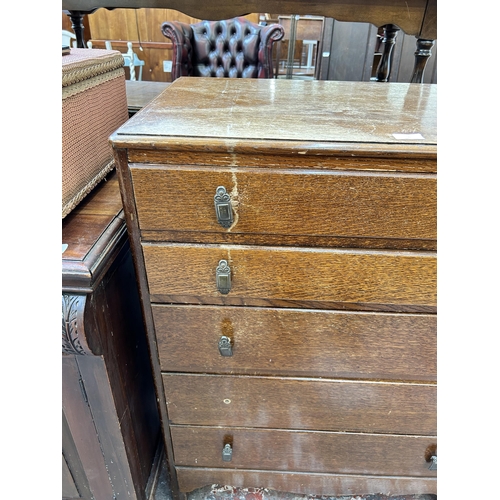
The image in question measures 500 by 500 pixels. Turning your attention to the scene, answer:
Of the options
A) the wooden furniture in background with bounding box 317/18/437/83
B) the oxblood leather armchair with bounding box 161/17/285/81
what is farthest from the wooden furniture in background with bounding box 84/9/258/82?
the wooden furniture in background with bounding box 317/18/437/83

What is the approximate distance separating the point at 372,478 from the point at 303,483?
0.49 ft

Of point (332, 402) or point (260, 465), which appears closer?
point (332, 402)

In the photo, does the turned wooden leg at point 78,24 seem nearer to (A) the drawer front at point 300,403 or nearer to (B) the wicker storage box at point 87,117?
(B) the wicker storage box at point 87,117

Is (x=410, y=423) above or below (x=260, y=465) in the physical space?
above

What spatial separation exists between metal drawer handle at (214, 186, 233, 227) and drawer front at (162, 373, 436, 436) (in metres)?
0.32

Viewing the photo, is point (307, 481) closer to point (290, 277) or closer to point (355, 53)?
point (290, 277)

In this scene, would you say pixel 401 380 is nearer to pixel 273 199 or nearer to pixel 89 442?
pixel 273 199

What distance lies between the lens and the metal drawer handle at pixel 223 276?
59cm

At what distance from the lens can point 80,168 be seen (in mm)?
669

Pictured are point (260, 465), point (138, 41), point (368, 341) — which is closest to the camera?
point (368, 341)

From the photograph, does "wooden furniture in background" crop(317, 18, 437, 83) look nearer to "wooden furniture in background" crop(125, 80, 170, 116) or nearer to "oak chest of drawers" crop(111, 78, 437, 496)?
"wooden furniture in background" crop(125, 80, 170, 116)

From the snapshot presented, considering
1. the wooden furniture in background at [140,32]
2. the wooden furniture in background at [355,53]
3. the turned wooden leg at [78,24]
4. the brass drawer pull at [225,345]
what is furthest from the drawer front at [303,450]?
the wooden furniture in background at [140,32]

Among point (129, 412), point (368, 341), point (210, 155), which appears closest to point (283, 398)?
point (368, 341)

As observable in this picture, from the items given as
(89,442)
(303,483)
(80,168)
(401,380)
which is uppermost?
(80,168)
